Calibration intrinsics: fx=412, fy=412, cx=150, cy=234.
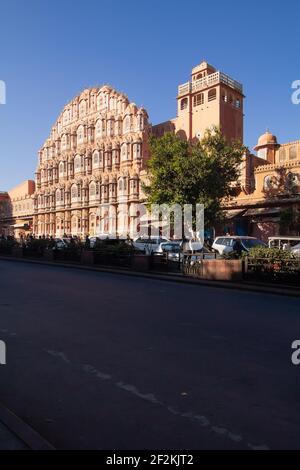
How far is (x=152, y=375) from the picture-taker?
4.98 m

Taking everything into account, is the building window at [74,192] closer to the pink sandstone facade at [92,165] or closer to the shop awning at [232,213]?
the pink sandstone facade at [92,165]

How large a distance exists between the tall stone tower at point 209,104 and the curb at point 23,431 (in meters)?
46.1

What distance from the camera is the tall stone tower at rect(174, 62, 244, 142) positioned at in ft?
156

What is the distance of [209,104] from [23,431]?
48.5 m

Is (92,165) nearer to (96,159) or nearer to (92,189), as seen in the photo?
(96,159)

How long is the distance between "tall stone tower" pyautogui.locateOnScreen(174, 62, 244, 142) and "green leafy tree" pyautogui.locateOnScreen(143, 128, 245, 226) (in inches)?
742

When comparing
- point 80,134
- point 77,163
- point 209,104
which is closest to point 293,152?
point 209,104

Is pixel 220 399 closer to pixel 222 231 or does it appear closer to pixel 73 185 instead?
pixel 222 231
